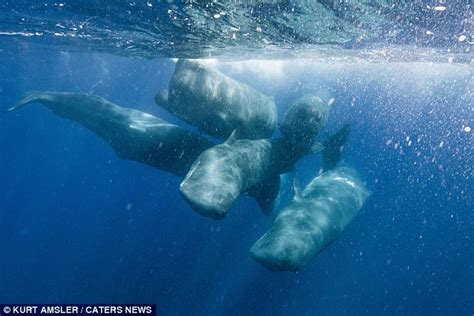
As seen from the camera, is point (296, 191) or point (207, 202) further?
point (296, 191)

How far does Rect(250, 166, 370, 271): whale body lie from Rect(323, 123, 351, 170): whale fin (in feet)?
1.44

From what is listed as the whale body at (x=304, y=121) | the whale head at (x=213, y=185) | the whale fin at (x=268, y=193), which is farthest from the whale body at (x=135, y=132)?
the whale head at (x=213, y=185)

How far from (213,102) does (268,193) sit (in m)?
→ 3.37

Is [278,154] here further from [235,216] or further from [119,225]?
[119,225]

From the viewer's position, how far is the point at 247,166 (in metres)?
9.26

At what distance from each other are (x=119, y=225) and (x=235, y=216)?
23.8 meters

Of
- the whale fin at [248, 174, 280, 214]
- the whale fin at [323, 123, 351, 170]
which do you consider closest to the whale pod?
the whale fin at [248, 174, 280, 214]

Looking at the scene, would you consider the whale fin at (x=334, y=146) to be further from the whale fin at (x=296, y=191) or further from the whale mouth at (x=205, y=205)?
the whale mouth at (x=205, y=205)

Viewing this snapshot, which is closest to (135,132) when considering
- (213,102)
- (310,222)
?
(213,102)

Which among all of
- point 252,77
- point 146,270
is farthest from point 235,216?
point 252,77

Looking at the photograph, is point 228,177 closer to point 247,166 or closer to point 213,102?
point 247,166

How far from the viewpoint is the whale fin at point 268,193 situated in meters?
11.2

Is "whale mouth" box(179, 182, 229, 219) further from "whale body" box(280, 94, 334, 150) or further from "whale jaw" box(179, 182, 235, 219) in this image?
"whale body" box(280, 94, 334, 150)

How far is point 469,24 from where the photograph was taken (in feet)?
41.3
